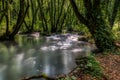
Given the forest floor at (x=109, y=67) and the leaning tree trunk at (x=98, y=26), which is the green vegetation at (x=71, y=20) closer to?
the leaning tree trunk at (x=98, y=26)

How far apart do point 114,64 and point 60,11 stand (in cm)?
3059

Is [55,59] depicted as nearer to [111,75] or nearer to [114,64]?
[114,64]

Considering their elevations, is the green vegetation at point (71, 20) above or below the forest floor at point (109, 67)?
above

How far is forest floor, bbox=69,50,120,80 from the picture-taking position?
12.7 metres

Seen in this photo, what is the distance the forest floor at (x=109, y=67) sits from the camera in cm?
1272

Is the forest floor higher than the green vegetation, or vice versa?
the green vegetation

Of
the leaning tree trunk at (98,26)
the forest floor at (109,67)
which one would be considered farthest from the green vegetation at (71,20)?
the forest floor at (109,67)

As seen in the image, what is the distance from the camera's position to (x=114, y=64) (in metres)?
15.6

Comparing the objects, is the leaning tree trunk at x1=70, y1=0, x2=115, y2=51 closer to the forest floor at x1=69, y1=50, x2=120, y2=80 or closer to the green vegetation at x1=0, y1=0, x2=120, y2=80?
the green vegetation at x1=0, y1=0, x2=120, y2=80

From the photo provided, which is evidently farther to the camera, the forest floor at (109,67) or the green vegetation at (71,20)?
the green vegetation at (71,20)

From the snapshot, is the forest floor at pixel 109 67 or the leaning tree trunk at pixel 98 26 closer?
the forest floor at pixel 109 67

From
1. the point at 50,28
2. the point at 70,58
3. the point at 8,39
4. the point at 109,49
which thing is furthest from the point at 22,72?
the point at 50,28

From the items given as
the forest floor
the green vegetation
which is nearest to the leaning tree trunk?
the green vegetation

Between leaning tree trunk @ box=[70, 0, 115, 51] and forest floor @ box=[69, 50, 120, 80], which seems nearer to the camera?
forest floor @ box=[69, 50, 120, 80]
